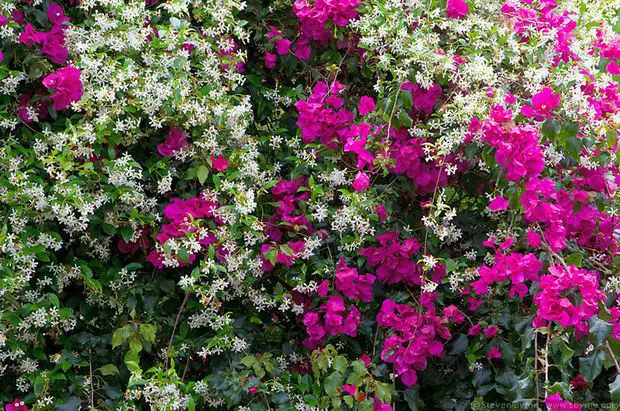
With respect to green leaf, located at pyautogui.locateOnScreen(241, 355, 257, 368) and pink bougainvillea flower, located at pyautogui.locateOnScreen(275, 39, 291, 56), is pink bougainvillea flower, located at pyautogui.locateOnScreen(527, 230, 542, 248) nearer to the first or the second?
green leaf, located at pyautogui.locateOnScreen(241, 355, 257, 368)

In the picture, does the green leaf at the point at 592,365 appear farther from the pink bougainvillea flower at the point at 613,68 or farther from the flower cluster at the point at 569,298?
the pink bougainvillea flower at the point at 613,68

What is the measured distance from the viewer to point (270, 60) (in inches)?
102

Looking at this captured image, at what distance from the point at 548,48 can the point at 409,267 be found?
0.80 meters

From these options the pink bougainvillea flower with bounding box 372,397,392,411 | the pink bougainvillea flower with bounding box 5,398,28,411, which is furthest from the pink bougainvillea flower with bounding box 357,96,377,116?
the pink bougainvillea flower with bounding box 5,398,28,411

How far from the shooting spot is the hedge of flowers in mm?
2076

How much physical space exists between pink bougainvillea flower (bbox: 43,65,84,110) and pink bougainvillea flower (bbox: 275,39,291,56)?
0.70 metres

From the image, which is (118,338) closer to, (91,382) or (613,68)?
(91,382)

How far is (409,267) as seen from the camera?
7.70ft

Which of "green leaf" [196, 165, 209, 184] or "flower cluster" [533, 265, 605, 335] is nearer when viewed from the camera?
"flower cluster" [533, 265, 605, 335]

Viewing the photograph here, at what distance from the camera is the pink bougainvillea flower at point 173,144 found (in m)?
2.23

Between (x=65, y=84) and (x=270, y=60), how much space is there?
2.34 feet

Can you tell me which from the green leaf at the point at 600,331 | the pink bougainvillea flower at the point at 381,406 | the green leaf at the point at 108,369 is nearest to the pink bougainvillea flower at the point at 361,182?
the pink bougainvillea flower at the point at 381,406

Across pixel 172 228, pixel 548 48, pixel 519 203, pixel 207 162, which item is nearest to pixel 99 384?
pixel 172 228

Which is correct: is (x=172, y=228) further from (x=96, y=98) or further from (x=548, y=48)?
(x=548, y=48)
